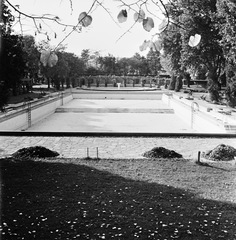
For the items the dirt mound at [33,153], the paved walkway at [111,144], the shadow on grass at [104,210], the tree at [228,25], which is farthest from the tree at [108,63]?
the shadow on grass at [104,210]

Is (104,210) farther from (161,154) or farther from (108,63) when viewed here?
(108,63)

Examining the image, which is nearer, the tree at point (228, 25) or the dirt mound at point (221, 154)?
the dirt mound at point (221, 154)

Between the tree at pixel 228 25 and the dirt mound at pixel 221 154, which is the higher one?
the tree at pixel 228 25

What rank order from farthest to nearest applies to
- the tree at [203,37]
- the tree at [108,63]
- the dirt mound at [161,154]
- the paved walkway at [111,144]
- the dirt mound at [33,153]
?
1. the tree at [108,63]
2. the tree at [203,37]
3. the paved walkway at [111,144]
4. the dirt mound at [161,154]
5. the dirt mound at [33,153]

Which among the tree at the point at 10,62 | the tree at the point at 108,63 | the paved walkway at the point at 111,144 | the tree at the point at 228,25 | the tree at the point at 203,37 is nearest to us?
the tree at the point at 10,62

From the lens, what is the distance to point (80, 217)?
5000 millimetres

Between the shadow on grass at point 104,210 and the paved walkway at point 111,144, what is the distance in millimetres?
2905

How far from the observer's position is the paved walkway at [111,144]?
10086 mm

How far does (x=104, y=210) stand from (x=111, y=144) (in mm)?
6086

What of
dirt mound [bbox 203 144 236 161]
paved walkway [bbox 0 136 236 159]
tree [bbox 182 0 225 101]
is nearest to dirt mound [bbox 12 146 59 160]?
paved walkway [bbox 0 136 236 159]

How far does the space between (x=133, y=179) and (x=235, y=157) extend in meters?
3.42

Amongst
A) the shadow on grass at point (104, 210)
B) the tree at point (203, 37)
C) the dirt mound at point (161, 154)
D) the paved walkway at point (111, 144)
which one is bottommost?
the paved walkway at point (111, 144)

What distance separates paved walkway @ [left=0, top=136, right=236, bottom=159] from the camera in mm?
10086

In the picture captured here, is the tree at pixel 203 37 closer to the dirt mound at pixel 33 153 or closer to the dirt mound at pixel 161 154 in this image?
the dirt mound at pixel 161 154
